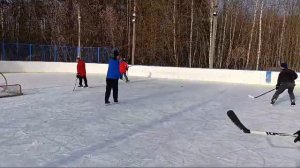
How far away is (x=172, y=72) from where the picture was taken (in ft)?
66.0

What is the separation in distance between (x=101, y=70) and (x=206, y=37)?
1091cm

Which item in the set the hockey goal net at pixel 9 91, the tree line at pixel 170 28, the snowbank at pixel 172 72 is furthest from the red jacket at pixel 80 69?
the tree line at pixel 170 28

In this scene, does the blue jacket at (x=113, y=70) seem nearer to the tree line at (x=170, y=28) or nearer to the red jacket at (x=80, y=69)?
the red jacket at (x=80, y=69)

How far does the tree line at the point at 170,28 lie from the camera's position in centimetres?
2939

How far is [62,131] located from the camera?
22.0 ft

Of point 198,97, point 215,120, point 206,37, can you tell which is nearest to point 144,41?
point 206,37

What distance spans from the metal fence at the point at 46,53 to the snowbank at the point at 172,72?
1574 mm

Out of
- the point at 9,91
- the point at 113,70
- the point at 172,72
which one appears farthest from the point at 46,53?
the point at 113,70

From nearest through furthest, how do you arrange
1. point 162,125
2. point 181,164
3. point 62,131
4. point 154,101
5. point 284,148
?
point 181,164, point 284,148, point 62,131, point 162,125, point 154,101

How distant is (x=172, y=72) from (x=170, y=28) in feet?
31.9

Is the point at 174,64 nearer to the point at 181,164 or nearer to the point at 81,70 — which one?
the point at 81,70

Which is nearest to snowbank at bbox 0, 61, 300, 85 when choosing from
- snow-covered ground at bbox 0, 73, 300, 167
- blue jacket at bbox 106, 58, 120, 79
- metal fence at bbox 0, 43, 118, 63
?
metal fence at bbox 0, 43, 118, 63

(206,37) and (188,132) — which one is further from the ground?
(206,37)

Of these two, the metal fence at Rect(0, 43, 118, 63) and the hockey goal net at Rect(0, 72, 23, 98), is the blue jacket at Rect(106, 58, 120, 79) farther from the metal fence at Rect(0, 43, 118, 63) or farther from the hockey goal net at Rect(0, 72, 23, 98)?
the metal fence at Rect(0, 43, 118, 63)
